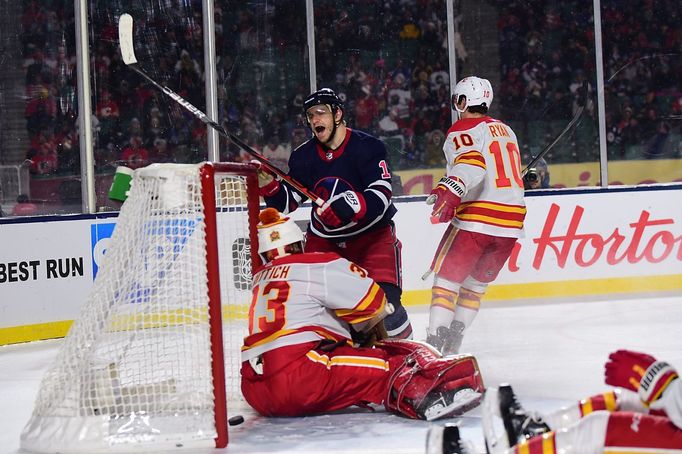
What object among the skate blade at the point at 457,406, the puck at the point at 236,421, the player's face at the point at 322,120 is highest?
the player's face at the point at 322,120

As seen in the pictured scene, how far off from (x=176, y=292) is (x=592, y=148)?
Answer: 15.3ft

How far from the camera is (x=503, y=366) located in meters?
4.32

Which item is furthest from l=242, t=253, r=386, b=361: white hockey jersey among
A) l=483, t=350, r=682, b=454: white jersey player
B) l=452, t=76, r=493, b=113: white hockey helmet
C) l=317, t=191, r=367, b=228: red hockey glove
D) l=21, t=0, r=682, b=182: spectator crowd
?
l=21, t=0, r=682, b=182: spectator crowd

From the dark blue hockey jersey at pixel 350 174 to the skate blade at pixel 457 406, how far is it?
853 mm

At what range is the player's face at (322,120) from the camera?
3838 millimetres

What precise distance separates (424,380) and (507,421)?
0.81 m

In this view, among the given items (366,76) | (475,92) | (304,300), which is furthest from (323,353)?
(366,76)

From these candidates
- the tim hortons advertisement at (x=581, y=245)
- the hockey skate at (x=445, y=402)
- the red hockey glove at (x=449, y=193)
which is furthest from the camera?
the tim hortons advertisement at (x=581, y=245)

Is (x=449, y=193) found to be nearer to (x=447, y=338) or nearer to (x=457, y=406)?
(x=447, y=338)

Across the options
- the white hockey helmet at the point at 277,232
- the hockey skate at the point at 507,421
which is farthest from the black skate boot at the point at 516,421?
the white hockey helmet at the point at 277,232

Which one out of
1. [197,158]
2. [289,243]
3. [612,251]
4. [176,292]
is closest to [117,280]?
[176,292]

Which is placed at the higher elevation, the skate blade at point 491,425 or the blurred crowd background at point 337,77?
the blurred crowd background at point 337,77

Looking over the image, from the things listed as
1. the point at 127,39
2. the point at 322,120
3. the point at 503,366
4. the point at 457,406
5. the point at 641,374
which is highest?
the point at 127,39

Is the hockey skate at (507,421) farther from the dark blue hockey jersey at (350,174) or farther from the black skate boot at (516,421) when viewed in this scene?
the dark blue hockey jersey at (350,174)
